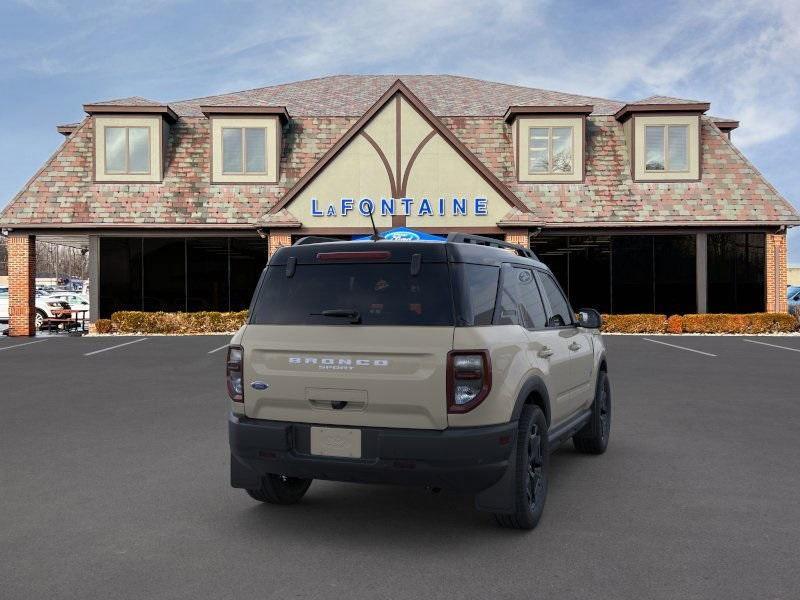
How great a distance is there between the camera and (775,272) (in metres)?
24.4

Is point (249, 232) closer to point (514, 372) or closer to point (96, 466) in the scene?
point (96, 466)

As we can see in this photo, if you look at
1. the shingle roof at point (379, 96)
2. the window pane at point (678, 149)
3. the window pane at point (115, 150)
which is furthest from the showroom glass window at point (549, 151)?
the window pane at point (115, 150)

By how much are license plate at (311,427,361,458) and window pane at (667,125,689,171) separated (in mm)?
22641

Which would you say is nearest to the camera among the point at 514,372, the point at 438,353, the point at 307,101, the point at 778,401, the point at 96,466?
the point at 438,353

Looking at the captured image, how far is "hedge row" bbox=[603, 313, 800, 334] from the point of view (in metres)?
23.3

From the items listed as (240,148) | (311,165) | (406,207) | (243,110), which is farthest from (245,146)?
(406,207)

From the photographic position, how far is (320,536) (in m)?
4.83

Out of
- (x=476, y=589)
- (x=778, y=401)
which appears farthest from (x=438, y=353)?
(x=778, y=401)

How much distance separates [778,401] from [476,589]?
8032 millimetres

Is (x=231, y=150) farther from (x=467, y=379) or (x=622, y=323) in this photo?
(x=467, y=379)

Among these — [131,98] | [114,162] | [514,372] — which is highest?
[131,98]

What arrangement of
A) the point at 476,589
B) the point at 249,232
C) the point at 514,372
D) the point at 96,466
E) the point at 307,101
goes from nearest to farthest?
1. the point at 476,589
2. the point at 514,372
3. the point at 96,466
4. the point at 249,232
5. the point at 307,101

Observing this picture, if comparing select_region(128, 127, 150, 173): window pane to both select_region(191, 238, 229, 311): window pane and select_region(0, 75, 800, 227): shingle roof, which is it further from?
select_region(191, 238, 229, 311): window pane

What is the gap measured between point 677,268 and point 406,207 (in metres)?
9.49
